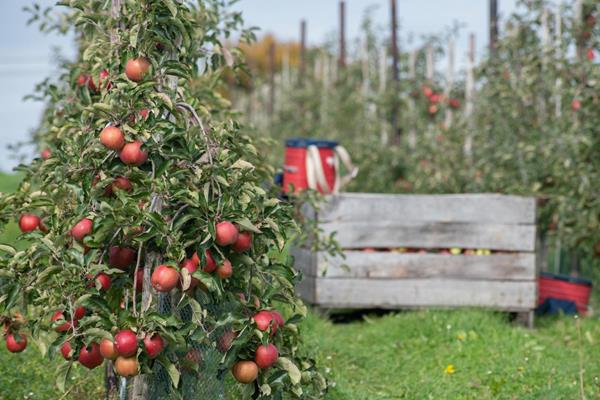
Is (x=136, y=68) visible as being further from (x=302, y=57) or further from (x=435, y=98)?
(x=302, y=57)

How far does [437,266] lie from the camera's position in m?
5.99

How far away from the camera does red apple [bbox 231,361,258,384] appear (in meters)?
2.93

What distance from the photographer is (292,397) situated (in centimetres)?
→ 320

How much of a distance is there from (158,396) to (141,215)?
75 cm

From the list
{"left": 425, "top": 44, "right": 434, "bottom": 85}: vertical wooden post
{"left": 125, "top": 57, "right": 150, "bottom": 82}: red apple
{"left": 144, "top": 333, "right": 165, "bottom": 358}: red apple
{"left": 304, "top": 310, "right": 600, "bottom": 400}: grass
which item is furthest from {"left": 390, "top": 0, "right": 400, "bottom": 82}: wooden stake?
{"left": 144, "top": 333, "right": 165, "bottom": 358}: red apple

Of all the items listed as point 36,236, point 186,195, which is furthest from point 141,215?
point 36,236

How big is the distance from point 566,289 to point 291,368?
13.3 feet

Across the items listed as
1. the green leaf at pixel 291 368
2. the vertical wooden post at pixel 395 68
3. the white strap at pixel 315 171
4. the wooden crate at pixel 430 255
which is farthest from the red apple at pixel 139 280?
the vertical wooden post at pixel 395 68

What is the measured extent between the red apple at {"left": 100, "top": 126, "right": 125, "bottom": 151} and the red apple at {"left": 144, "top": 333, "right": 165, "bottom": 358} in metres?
0.63

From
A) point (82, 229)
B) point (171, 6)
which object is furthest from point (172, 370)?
point (171, 6)

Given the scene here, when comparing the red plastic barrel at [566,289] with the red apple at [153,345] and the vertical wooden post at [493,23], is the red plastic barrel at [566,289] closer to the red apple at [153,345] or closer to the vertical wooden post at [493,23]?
the vertical wooden post at [493,23]

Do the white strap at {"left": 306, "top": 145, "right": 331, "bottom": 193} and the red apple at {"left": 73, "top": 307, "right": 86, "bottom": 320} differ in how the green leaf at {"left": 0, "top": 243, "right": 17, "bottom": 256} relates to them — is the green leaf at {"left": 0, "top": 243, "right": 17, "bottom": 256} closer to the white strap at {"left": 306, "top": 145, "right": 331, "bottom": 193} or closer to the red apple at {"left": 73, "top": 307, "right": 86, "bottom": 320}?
the red apple at {"left": 73, "top": 307, "right": 86, "bottom": 320}

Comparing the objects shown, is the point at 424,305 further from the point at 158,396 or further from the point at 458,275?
the point at 158,396

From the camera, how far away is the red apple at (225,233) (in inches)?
108
